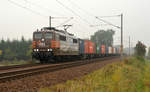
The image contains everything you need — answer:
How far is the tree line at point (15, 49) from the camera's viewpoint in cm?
10694

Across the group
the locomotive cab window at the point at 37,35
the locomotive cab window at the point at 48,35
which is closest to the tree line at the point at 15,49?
the locomotive cab window at the point at 37,35

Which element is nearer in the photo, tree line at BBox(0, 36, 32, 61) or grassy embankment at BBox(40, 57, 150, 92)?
grassy embankment at BBox(40, 57, 150, 92)

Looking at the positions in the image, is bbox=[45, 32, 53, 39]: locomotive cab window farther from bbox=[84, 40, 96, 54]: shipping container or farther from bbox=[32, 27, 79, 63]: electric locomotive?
bbox=[84, 40, 96, 54]: shipping container

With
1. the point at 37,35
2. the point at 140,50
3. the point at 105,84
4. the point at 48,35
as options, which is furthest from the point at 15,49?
the point at 105,84

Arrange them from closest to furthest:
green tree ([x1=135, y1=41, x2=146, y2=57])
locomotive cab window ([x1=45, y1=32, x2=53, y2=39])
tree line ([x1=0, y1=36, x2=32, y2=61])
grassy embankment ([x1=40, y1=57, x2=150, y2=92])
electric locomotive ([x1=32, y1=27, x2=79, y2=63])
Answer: grassy embankment ([x1=40, y1=57, x2=150, y2=92]), electric locomotive ([x1=32, y1=27, x2=79, y2=63]), locomotive cab window ([x1=45, y1=32, x2=53, y2=39]), green tree ([x1=135, y1=41, x2=146, y2=57]), tree line ([x1=0, y1=36, x2=32, y2=61])

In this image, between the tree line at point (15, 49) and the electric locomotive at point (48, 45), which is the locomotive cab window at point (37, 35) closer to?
the electric locomotive at point (48, 45)

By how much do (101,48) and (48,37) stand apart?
2480 cm

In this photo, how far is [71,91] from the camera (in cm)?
690

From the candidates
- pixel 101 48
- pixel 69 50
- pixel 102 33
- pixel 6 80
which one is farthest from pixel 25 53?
pixel 6 80

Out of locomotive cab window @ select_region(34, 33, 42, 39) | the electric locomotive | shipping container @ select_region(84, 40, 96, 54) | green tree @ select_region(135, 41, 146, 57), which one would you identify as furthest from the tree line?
the electric locomotive

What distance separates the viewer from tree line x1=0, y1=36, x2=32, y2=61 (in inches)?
4210

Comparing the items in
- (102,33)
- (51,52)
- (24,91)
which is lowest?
(24,91)

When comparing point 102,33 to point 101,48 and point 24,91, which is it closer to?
point 101,48

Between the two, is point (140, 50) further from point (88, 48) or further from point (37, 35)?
point (37, 35)
